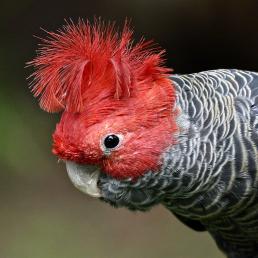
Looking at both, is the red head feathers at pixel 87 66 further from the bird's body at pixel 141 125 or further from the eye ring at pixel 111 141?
the eye ring at pixel 111 141

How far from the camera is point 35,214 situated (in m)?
4.26

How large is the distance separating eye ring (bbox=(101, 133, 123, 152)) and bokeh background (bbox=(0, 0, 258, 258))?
2383 millimetres

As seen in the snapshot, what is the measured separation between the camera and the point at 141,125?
1739 mm

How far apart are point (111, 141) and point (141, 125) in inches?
4.3

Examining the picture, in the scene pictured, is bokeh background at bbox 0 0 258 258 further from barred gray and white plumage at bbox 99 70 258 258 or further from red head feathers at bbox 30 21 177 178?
red head feathers at bbox 30 21 177 178

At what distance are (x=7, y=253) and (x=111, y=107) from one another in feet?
8.63

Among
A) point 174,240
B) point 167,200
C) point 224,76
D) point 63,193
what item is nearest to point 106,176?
point 167,200

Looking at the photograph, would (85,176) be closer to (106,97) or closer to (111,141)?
(111,141)

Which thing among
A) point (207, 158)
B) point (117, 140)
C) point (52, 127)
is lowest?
point (52, 127)

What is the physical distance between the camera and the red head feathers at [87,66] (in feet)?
5.65

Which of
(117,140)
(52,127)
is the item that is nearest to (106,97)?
(117,140)

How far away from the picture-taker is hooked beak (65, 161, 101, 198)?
176 cm

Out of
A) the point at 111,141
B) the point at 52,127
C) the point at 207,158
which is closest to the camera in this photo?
the point at 111,141

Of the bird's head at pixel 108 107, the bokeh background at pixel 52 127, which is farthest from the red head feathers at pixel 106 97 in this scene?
the bokeh background at pixel 52 127
